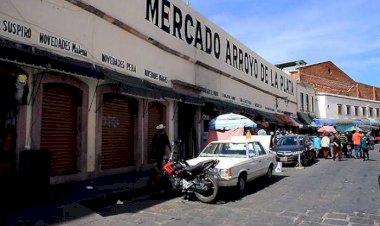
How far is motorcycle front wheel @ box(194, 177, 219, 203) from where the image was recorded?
889cm

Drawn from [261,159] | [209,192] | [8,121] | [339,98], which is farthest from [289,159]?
[339,98]

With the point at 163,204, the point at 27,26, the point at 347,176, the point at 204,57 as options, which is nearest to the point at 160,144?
the point at 163,204

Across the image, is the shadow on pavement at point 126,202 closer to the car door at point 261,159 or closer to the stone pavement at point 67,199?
the stone pavement at point 67,199

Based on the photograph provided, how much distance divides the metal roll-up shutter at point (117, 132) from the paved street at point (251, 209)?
11.5ft

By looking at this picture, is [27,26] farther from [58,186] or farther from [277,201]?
[277,201]

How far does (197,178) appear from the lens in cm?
916

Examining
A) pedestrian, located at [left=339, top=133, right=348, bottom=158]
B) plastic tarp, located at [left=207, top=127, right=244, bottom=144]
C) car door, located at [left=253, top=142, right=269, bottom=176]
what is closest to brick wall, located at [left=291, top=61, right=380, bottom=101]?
pedestrian, located at [left=339, top=133, right=348, bottom=158]

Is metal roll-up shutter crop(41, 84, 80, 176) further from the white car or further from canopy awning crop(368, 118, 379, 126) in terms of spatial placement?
canopy awning crop(368, 118, 379, 126)

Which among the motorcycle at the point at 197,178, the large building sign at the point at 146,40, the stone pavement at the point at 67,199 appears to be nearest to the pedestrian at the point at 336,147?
the large building sign at the point at 146,40

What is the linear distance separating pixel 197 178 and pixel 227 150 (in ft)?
7.29

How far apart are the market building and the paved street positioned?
2838 mm

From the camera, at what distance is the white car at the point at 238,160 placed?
940 cm

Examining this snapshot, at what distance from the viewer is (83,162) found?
36.9 feet

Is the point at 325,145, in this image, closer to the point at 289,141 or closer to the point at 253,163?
the point at 289,141
